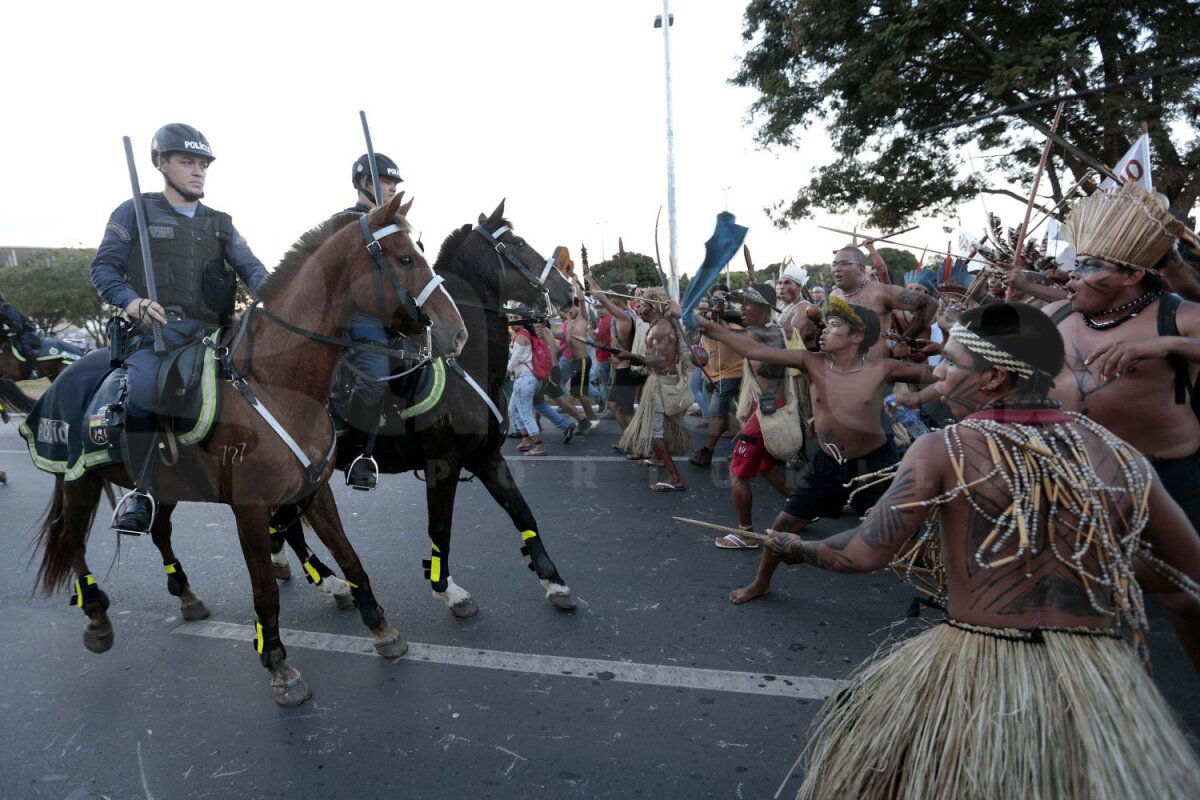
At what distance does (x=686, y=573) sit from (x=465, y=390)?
6.21 ft

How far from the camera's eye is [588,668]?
3531 millimetres

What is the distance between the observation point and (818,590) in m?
4.41

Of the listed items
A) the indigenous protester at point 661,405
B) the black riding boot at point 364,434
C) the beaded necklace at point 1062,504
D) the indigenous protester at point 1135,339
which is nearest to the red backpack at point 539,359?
the indigenous protester at point 661,405

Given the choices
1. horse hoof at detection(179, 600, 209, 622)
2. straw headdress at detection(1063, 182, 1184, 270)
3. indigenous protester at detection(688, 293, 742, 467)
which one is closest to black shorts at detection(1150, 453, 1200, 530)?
straw headdress at detection(1063, 182, 1184, 270)

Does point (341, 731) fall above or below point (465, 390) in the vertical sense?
below

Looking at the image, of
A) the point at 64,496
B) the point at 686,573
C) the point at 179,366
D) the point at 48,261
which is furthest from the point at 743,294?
the point at 48,261

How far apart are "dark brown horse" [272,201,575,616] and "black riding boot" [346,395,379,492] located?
0.27 feet

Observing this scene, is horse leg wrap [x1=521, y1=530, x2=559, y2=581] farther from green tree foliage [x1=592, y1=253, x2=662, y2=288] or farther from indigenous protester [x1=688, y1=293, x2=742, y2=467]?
green tree foliage [x1=592, y1=253, x2=662, y2=288]

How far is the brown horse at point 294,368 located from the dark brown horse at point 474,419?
0.70 m

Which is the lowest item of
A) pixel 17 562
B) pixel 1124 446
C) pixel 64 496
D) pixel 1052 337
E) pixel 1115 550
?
pixel 17 562

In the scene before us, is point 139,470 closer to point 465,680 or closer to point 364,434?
point 364,434

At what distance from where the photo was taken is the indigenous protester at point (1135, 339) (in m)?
2.90

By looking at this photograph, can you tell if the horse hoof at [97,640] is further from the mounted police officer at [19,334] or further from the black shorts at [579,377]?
the black shorts at [579,377]

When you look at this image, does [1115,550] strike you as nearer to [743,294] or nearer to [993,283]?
[993,283]
